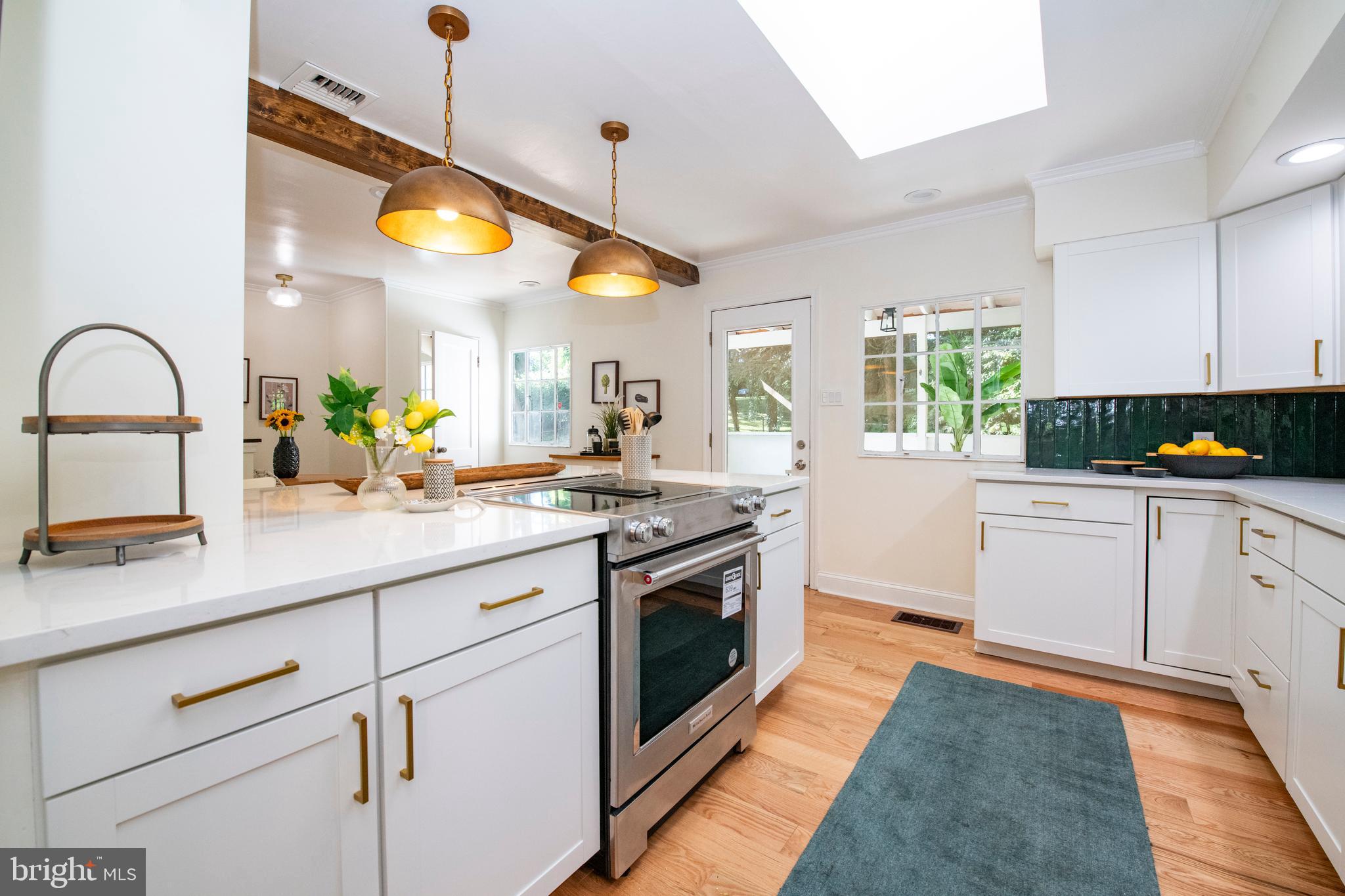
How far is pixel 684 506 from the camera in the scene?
1.63 meters

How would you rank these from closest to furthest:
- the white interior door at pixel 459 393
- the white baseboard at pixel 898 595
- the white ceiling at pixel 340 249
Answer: the white ceiling at pixel 340 249 → the white baseboard at pixel 898 595 → the white interior door at pixel 459 393

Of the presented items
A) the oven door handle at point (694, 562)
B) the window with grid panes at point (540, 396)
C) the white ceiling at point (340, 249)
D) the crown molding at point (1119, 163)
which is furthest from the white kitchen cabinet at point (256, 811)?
the window with grid panes at point (540, 396)

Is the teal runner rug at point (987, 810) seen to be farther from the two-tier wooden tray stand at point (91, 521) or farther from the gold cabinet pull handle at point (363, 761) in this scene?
the two-tier wooden tray stand at point (91, 521)

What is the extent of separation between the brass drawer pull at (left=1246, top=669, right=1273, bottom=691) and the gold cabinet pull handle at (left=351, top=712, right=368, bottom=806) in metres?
2.60

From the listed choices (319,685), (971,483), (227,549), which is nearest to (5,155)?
(227,549)

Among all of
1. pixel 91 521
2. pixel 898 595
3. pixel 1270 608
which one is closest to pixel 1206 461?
pixel 1270 608

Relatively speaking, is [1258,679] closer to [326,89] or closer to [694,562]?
[694,562]

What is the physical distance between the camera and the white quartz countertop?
157 centimetres

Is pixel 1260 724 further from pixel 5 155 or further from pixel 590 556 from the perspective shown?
pixel 5 155

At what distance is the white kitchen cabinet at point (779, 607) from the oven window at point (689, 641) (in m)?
0.22

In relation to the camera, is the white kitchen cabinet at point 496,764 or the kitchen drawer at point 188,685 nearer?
the kitchen drawer at point 188,685

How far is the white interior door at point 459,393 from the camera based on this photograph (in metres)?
5.46

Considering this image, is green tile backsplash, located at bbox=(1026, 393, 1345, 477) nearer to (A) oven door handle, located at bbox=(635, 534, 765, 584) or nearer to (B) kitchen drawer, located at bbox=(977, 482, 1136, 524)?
(B) kitchen drawer, located at bbox=(977, 482, 1136, 524)

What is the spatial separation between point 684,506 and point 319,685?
0.97 metres
